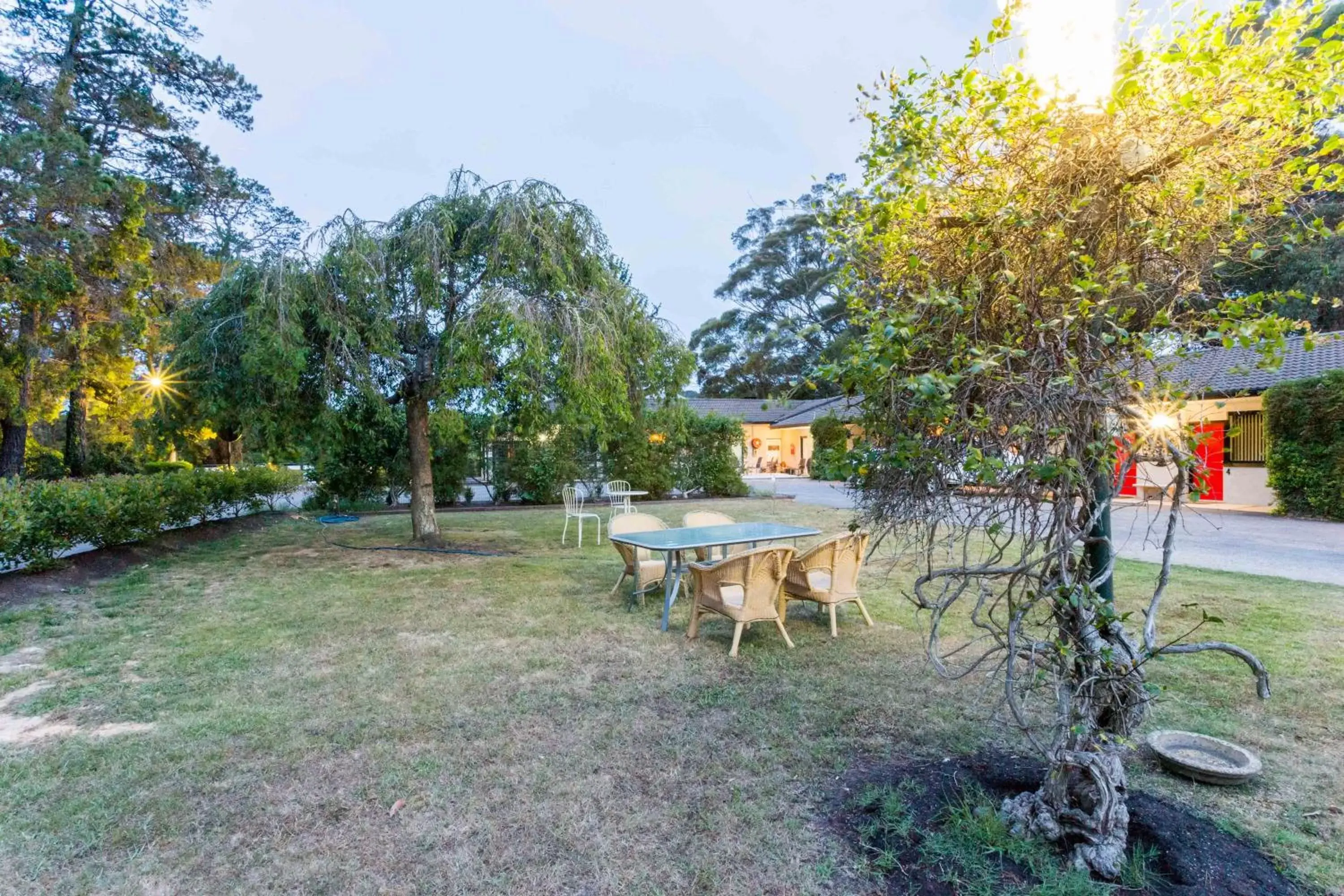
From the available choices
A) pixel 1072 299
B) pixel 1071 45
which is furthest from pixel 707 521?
pixel 1071 45

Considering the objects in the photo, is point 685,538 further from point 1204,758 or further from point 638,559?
point 1204,758

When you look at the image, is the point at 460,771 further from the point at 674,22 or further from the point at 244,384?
the point at 674,22

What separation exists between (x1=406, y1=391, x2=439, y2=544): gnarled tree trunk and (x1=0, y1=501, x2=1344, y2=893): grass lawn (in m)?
3.21

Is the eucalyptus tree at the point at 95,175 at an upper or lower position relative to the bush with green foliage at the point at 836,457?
upper

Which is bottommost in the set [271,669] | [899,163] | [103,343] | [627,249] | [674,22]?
[271,669]

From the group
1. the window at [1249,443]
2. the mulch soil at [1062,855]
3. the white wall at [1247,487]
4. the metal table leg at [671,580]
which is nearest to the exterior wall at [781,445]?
the white wall at [1247,487]

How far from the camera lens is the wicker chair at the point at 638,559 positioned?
5445mm

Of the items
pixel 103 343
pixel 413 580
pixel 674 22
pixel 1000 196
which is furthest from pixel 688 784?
pixel 674 22

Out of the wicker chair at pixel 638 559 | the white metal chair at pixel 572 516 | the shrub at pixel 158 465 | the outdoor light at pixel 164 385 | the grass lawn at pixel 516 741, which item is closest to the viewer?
the grass lawn at pixel 516 741

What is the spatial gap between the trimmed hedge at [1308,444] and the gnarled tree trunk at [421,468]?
14.3 meters

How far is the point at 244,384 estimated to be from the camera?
7.00 meters

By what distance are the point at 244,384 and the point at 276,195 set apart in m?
14.1

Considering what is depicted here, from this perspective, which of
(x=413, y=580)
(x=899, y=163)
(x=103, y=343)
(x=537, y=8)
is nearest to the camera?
(x=899, y=163)

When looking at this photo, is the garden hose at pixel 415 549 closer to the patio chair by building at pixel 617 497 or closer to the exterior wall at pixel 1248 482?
the patio chair by building at pixel 617 497
